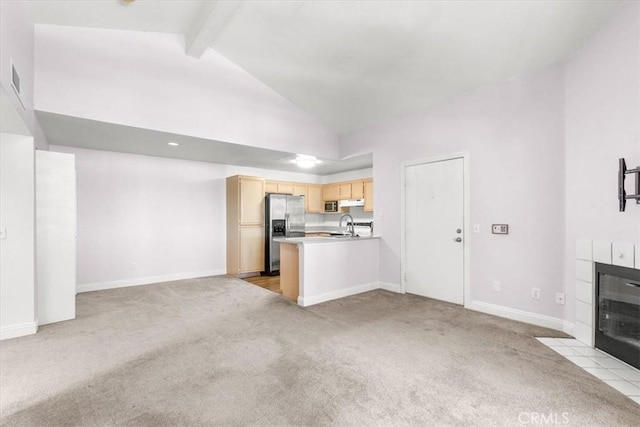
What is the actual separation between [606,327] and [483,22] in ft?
9.54

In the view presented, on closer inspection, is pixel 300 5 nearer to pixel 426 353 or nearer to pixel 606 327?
pixel 426 353

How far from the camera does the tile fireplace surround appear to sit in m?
2.45

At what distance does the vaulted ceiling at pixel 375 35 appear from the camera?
8.86 ft

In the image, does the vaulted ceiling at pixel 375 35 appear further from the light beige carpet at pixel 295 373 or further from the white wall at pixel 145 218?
the light beige carpet at pixel 295 373

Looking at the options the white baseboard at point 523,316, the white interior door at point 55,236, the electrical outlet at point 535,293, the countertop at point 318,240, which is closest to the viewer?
the white baseboard at point 523,316

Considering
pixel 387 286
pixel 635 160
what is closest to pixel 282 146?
pixel 387 286

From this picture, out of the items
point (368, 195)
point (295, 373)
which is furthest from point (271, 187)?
point (295, 373)

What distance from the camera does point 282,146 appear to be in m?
4.93

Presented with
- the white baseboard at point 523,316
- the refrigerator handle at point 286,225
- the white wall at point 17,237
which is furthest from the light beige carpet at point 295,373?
the refrigerator handle at point 286,225

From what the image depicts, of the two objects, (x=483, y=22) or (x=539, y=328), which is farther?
(x=539, y=328)

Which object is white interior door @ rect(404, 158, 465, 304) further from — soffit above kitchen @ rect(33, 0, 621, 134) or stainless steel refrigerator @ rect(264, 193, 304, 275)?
stainless steel refrigerator @ rect(264, 193, 304, 275)

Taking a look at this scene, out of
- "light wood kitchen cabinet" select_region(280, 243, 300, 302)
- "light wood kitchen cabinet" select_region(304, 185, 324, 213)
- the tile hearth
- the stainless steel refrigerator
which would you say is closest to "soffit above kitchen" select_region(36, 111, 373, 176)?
the stainless steel refrigerator

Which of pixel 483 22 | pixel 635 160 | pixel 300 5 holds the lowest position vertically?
pixel 635 160
